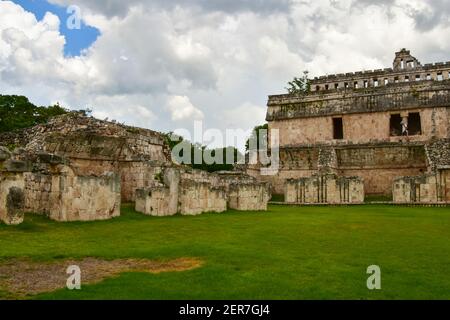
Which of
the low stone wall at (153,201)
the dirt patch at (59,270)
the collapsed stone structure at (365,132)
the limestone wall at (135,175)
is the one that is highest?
the collapsed stone structure at (365,132)

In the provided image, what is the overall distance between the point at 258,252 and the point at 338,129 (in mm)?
28345

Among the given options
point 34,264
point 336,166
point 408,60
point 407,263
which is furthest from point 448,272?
point 408,60

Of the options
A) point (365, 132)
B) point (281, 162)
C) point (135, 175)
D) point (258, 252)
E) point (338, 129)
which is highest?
point (338, 129)

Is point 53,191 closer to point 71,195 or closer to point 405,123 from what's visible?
point 71,195

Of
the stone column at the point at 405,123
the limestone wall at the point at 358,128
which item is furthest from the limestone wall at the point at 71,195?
the stone column at the point at 405,123

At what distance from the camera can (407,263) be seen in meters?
7.27

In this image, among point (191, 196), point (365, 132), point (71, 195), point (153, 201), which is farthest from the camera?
point (365, 132)

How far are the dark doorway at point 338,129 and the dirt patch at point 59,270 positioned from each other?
28416mm

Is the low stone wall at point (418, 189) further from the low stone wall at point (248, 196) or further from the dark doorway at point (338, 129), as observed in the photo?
the dark doorway at point (338, 129)

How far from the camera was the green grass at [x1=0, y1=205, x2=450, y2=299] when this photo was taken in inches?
220

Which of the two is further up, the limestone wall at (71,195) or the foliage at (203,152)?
the foliage at (203,152)

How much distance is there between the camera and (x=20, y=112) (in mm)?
40750

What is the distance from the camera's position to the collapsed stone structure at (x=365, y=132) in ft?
93.7

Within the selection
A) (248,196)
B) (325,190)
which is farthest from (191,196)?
(325,190)
